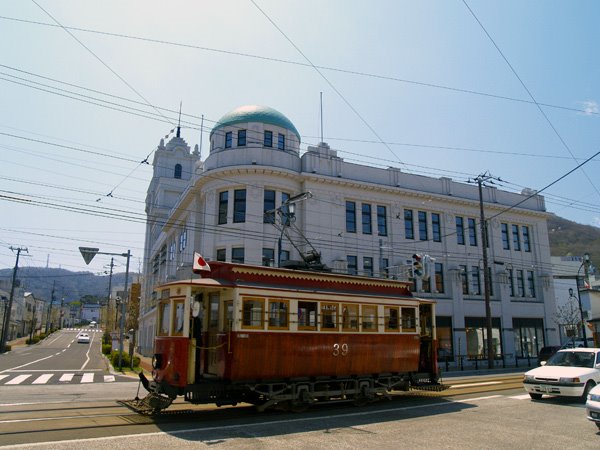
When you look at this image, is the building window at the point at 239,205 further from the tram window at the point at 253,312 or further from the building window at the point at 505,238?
the building window at the point at 505,238

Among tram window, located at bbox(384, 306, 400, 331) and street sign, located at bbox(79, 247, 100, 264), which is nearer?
tram window, located at bbox(384, 306, 400, 331)

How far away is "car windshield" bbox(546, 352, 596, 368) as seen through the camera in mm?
13953

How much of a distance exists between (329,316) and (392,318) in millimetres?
2579

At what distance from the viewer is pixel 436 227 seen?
1426 inches

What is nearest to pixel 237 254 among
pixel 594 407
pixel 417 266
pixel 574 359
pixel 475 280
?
pixel 417 266

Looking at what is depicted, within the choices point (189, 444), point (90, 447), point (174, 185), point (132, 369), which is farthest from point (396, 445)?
point (174, 185)

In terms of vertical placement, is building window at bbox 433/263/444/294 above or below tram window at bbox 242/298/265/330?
above

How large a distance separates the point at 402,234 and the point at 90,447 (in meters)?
28.6

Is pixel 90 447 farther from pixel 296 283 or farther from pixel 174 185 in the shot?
pixel 174 185

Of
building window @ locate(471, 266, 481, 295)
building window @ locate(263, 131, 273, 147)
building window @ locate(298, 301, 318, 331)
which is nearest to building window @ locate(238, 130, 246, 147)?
building window @ locate(263, 131, 273, 147)

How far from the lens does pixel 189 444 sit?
8203mm

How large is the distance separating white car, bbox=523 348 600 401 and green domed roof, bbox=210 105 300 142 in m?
22.4

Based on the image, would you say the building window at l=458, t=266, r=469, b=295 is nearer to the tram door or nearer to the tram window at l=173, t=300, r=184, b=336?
the tram door

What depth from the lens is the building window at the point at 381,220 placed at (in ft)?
109
